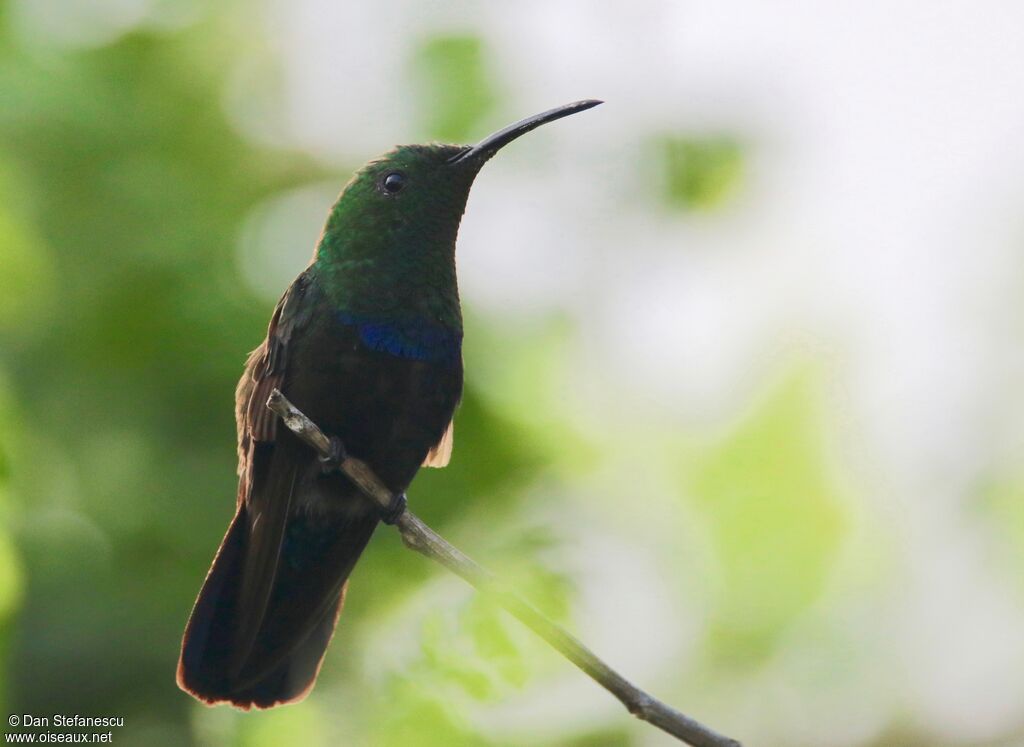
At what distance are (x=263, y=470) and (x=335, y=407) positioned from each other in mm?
275

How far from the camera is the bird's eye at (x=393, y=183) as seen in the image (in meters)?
3.72

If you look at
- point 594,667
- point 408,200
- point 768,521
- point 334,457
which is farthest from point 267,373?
point 768,521

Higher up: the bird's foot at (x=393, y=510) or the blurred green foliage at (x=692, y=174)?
the blurred green foliage at (x=692, y=174)

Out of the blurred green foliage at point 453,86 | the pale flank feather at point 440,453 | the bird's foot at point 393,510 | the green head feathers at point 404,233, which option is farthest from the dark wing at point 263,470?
the blurred green foliage at point 453,86

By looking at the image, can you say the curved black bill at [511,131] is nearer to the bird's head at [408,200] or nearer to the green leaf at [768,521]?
the bird's head at [408,200]

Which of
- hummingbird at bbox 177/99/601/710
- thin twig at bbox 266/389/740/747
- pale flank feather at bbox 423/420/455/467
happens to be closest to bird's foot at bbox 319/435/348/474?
hummingbird at bbox 177/99/601/710

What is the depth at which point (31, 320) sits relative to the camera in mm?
4855

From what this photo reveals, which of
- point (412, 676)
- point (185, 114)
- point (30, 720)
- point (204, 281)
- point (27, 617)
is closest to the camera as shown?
point (412, 676)

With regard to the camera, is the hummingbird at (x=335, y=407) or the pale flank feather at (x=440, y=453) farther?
the pale flank feather at (x=440, y=453)

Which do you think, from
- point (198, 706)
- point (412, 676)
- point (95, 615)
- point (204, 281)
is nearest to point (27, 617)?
point (95, 615)

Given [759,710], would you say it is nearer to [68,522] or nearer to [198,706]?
[198,706]

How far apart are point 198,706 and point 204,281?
1704 millimetres

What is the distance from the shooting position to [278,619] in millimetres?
3600

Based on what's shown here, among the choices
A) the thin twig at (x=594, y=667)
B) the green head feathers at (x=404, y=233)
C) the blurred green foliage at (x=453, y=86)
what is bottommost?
the thin twig at (x=594, y=667)
